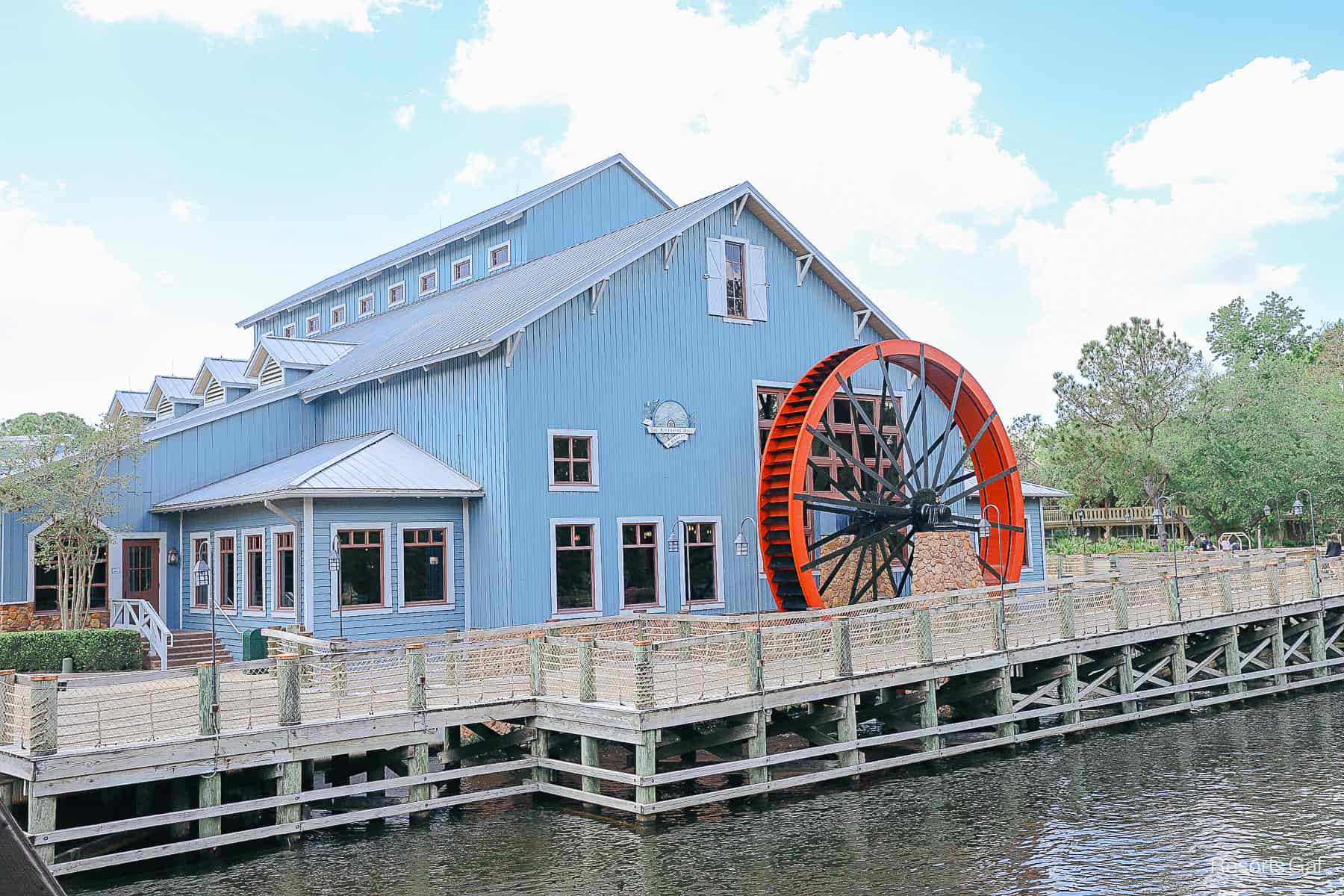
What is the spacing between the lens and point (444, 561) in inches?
798

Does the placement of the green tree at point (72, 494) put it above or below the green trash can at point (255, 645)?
above

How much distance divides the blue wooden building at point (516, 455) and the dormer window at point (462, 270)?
2768mm

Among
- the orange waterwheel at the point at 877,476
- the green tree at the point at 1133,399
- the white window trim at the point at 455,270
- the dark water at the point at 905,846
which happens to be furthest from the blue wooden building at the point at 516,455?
the green tree at the point at 1133,399

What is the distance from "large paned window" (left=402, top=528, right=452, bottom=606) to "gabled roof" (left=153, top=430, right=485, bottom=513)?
0.77 m

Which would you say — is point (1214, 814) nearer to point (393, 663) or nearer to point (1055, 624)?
point (1055, 624)

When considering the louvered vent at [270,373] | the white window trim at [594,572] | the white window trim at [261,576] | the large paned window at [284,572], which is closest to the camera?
the large paned window at [284,572]

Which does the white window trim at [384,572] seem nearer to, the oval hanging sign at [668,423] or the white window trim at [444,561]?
the white window trim at [444,561]

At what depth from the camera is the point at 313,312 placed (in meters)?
35.1

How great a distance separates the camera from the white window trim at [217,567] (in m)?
21.3

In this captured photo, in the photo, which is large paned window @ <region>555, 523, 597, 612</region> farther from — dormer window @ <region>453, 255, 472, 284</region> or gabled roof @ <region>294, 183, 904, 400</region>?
dormer window @ <region>453, 255, 472, 284</region>

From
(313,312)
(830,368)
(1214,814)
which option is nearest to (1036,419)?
(313,312)

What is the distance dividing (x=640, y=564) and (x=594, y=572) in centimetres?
102

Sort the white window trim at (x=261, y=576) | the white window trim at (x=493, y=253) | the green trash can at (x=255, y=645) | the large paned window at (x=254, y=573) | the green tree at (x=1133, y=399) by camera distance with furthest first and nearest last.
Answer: the green tree at (x=1133, y=399)
the white window trim at (x=493, y=253)
the large paned window at (x=254, y=573)
the white window trim at (x=261, y=576)
the green trash can at (x=255, y=645)

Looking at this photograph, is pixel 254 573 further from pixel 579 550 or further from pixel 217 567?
pixel 579 550
